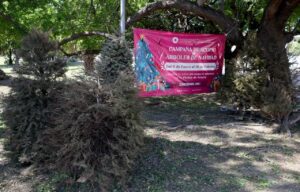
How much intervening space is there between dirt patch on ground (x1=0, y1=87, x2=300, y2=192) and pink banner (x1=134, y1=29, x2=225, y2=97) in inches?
52.2

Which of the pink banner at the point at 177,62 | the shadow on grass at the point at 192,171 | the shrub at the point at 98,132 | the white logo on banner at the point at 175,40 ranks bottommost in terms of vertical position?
the shadow on grass at the point at 192,171

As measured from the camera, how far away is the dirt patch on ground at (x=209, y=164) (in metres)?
4.45

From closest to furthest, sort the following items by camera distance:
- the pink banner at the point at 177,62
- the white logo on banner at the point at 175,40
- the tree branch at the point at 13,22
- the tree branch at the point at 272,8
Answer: the pink banner at the point at 177,62, the tree branch at the point at 272,8, the white logo on banner at the point at 175,40, the tree branch at the point at 13,22

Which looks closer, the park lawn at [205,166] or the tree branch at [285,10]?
the park lawn at [205,166]

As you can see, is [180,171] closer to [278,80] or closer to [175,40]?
[278,80]

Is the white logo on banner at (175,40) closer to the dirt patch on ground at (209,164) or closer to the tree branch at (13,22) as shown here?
the dirt patch on ground at (209,164)

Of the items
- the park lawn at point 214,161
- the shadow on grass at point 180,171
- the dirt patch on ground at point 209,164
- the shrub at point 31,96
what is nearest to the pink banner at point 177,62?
the park lawn at point 214,161

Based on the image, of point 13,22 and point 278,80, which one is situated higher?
point 13,22

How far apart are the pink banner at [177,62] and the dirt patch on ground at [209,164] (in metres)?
1.33

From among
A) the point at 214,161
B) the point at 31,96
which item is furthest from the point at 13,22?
the point at 214,161

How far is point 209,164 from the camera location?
506 cm

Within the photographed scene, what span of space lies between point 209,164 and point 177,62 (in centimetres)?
383

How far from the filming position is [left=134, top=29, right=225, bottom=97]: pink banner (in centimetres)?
792

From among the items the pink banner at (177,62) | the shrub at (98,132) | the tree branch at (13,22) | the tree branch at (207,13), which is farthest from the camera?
the tree branch at (13,22)
